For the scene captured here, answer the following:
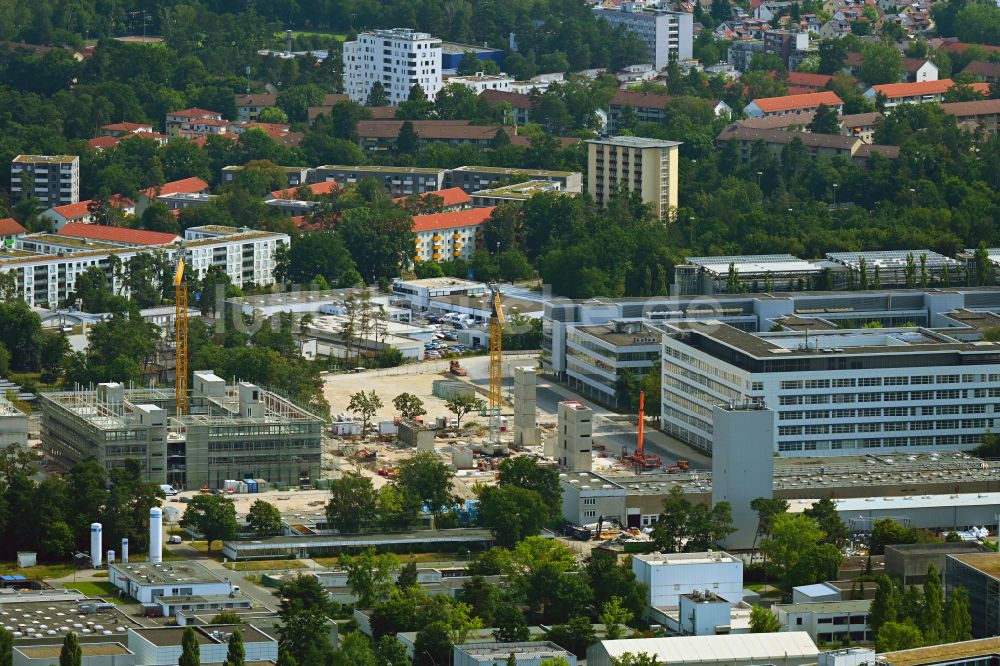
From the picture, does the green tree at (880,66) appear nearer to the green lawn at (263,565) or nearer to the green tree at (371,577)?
the green lawn at (263,565)

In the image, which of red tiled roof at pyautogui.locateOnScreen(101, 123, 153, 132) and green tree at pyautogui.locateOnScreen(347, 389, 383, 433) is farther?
red tiled roof at pyautogui.locateOnScreen(101, 123, 153, 132)

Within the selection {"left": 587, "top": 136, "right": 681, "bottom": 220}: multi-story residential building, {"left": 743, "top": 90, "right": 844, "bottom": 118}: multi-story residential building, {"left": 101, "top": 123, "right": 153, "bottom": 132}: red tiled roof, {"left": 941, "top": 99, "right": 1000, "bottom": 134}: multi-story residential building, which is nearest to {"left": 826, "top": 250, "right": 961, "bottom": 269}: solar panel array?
{"left": 587, "top": 136, "right": 681, "bottom": 220}: multi-story residential building

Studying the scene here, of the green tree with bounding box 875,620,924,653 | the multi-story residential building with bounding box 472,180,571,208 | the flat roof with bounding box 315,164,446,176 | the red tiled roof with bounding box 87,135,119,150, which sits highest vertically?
the red tiled roof with bounding box 87,135,119,150

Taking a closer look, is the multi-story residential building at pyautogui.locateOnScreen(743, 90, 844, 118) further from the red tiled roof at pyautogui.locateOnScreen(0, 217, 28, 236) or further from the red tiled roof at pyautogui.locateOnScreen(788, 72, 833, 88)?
the red tiled roof at pyautogui.locateOnScreen(0, 217, 28, 236)

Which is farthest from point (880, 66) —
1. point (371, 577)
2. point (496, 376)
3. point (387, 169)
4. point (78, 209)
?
point (371, 577)

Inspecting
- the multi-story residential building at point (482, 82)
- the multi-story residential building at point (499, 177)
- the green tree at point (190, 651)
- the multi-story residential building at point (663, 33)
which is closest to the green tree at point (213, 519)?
the green tree at point (190, 651)

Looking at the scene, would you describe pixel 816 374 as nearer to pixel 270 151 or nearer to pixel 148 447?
pixel 148 447

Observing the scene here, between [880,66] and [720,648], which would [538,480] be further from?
[880,66]
